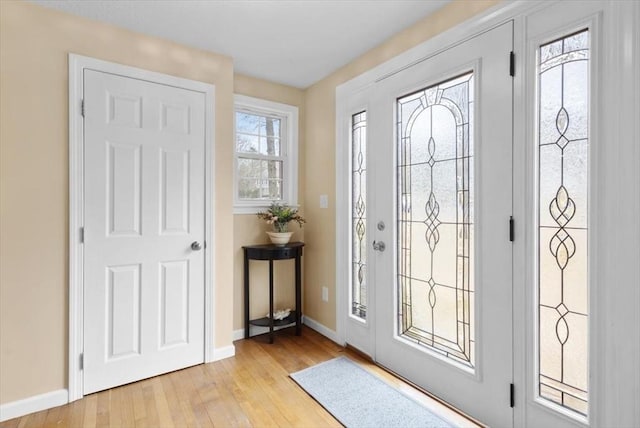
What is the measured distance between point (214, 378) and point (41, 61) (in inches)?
91.2

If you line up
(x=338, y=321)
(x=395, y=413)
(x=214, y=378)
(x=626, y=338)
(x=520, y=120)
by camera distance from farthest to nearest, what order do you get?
(x=338, y=321), (x=214, y=378), (x=395, y=413), (x=520, y=120), (x=626, y=338)

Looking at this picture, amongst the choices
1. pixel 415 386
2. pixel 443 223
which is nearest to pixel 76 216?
pixel 443 223

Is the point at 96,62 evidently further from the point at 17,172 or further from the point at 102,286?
the point at 102,286

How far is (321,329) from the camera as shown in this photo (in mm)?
3088

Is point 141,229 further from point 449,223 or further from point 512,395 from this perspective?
point 512,395

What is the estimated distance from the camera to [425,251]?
209cm

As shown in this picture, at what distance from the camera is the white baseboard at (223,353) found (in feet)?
8.37

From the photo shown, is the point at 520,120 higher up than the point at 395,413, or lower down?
higher up

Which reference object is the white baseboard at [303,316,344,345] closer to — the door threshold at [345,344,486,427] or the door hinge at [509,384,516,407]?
the door threshold at [345,344,486,427]

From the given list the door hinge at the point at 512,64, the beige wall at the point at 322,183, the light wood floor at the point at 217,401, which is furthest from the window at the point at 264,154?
the door hinge at the point at 512,64

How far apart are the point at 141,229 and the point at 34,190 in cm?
62

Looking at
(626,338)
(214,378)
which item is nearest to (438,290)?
(626,338)

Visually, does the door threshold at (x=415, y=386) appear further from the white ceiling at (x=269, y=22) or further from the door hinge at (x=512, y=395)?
the white ceiling at (x=269, y=22)

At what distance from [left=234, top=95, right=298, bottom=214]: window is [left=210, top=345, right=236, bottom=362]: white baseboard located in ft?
3.81
